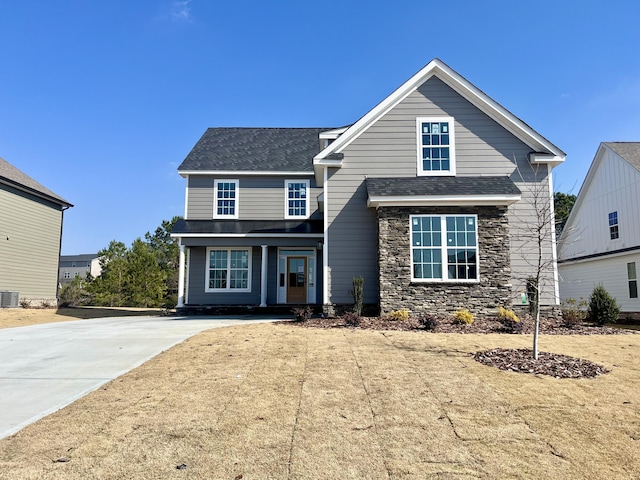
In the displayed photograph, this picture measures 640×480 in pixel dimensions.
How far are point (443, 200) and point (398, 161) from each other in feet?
7.51

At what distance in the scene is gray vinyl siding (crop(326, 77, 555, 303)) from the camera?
563 inches

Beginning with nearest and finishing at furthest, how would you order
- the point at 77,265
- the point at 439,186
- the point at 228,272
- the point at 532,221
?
the point at 439,186, the point at 532,221, the point at 228,272, the point at 77,265

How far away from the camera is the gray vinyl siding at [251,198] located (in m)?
20.5

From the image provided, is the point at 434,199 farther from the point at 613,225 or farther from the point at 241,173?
the point at 613,225

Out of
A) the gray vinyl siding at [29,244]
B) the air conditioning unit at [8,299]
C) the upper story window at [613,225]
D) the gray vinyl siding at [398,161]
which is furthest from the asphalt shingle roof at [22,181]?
the upper story window at [613,225]

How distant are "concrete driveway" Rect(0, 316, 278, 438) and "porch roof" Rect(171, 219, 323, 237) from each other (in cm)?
708

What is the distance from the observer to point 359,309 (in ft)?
43.8

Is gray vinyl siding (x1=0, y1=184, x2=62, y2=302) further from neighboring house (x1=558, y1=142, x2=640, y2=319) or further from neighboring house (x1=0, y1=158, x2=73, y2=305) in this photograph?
neighboring house (x1=558, y1=142, x2=640, y2=319)

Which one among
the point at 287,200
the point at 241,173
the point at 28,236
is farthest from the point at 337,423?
the point at 28,236

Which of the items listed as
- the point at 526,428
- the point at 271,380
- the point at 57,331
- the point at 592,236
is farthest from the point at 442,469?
the point at 592,236

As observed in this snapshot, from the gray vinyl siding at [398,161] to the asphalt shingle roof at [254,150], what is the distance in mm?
6506

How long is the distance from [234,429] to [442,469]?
210 centimetres

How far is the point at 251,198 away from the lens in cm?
2073

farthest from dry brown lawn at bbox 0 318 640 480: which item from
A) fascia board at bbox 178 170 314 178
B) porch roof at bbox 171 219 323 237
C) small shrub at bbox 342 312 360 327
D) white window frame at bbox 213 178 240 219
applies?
fascia board at bbox 178 170 314 178
